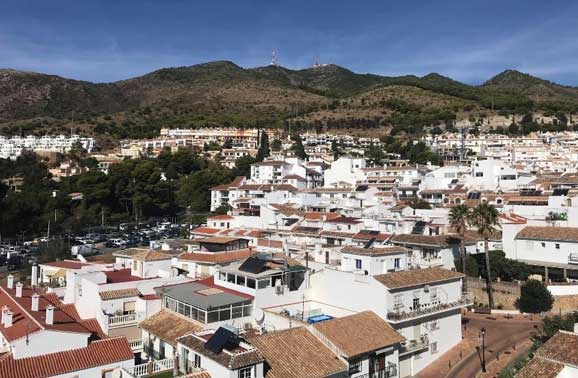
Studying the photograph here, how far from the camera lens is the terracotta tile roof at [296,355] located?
63.7 ft

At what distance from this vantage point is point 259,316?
84.1 feet

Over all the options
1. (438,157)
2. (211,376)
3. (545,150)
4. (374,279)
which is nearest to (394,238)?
(374,279)

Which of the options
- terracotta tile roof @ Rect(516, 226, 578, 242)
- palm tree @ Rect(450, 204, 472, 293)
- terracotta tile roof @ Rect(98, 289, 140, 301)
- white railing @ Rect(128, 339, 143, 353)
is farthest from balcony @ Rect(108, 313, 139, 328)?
terracotta tile roof @ Rect(516, 226, 578, 242)

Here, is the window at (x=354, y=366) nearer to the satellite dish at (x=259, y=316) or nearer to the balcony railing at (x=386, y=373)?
the balcony railing at (x=386, y=373)

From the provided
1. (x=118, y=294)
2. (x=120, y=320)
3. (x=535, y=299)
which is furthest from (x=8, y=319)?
(x=535, y=299)

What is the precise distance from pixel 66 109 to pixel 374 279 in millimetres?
181084

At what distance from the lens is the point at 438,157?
98.9m

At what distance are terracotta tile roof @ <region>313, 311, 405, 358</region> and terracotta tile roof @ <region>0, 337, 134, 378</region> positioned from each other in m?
8.41

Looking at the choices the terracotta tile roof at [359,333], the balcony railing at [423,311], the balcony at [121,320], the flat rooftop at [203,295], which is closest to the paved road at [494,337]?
the balcony railing at [423,311]

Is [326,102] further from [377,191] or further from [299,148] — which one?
[377,191]

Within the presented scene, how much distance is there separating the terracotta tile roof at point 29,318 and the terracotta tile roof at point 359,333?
34.6ft

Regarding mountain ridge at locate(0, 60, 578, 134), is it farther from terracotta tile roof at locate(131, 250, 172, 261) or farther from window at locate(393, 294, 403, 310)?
window at locate(393, 294, 403, 310)

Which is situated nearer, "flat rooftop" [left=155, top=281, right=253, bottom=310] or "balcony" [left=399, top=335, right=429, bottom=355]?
"flat rooftop" [left=155, top=281, right=253, bottom=310]

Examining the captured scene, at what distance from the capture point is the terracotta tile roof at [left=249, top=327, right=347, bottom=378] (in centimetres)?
1941
